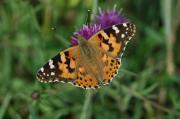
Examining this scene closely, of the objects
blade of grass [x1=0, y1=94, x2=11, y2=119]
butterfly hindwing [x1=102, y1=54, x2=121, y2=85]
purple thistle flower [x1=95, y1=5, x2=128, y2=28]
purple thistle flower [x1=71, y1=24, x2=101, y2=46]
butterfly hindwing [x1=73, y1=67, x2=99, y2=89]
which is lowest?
blade of grass [x1=0, y1=94, x2=11, y2=119]

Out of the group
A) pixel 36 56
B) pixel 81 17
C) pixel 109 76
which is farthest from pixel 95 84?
pixel 81 17

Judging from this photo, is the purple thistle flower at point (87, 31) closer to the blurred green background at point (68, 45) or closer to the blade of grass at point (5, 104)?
the blurred green background at point (68, 45)

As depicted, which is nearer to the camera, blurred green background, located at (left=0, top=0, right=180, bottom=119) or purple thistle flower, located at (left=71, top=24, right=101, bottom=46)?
purple thistle flower, located at (left=71, top=24, right=101, bottom=46)

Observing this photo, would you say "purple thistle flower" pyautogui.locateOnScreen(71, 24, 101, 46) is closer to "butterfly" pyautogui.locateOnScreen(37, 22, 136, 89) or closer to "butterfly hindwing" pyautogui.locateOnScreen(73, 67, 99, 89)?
"butterfly" pyautogui.locateOnScreen(37, 22, 136, 89)

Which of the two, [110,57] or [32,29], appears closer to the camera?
[110,57]

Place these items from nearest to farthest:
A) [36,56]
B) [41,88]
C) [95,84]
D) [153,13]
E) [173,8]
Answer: [95,84] → [41,88] → [36,56] → [173,8] → [153,13]

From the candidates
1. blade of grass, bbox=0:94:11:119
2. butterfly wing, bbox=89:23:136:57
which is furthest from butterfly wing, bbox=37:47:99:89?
blade of grass, bbox=0:94:11:119

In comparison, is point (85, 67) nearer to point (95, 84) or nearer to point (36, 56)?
point (95, 84)
